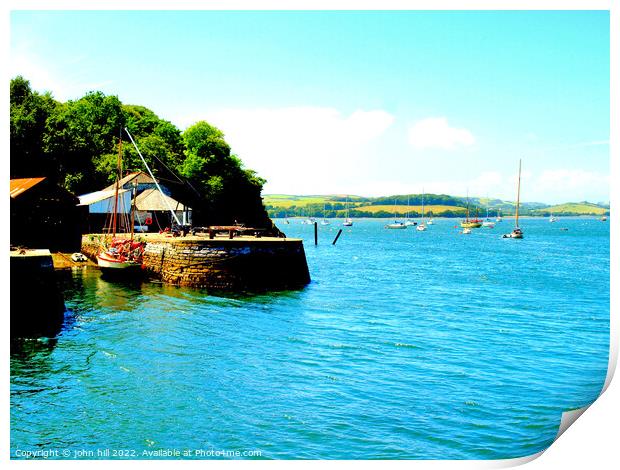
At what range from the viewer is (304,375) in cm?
1269

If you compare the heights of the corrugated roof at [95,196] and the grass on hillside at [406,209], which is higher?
the grass on hillside at [406,209]

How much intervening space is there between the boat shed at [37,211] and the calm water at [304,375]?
2.65 meters

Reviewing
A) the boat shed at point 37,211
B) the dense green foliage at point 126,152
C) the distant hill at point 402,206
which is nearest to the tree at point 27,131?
the dense green foliage at point 126,152

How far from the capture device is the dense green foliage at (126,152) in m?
32.7

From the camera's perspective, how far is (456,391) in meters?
11.9

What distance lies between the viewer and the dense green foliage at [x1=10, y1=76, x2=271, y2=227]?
32688 mm

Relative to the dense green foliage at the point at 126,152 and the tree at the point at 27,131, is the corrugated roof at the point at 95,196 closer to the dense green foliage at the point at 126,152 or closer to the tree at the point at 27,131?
the dense green foliage at the point at 126,152

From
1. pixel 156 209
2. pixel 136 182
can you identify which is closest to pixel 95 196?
pixel 136 182

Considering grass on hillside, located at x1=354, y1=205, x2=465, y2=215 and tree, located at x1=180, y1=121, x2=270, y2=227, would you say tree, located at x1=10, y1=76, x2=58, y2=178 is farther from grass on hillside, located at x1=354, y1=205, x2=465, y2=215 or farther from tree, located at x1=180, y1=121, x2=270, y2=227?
grass on hillside, located at x1=354, y1=205, x2=465, y2=215

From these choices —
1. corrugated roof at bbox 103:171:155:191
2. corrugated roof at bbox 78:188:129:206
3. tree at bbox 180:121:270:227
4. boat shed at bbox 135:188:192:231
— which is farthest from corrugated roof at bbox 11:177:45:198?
tree at bbox 180:121:270:227

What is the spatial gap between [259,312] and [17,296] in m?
7.99

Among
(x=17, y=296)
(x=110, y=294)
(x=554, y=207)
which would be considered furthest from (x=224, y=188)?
(x=554, y=207)

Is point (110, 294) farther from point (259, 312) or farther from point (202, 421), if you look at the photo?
point (202, 421)

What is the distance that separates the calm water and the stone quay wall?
139cm
